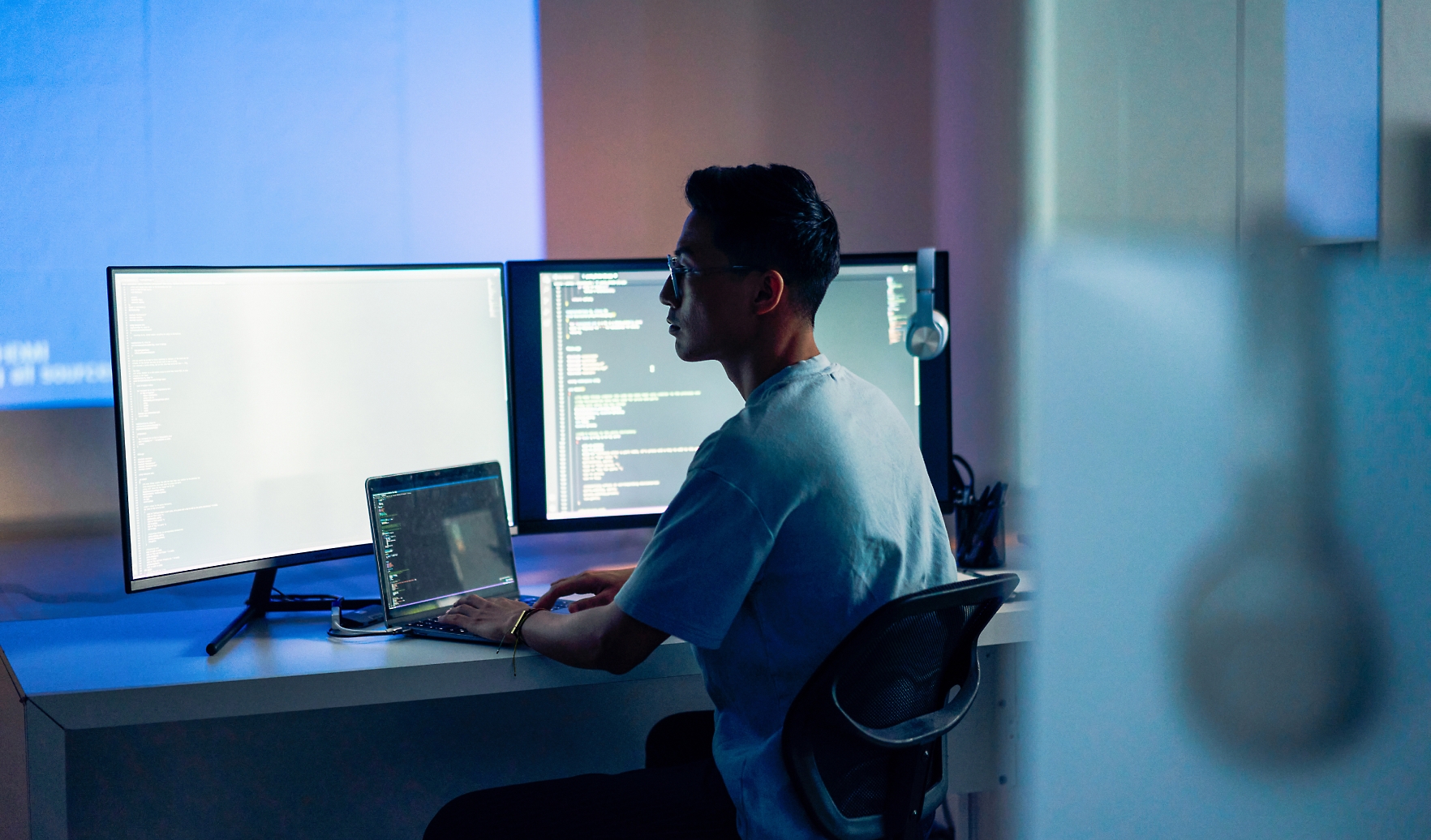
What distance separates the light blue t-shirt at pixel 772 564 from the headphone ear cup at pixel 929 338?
23.6 inches

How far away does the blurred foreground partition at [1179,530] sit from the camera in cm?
29

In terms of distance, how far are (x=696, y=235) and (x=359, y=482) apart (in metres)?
0.69

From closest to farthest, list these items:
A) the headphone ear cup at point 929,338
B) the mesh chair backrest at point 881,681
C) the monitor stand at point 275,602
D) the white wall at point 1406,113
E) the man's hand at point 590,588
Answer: the white wall at point 1406,113 → the mesh chair backrest at point 881,681 → the man's hand at point 590,588 → the monitor stand at point 275,602 → the headphone ear cup at point 929,338

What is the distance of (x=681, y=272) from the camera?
1158 mm

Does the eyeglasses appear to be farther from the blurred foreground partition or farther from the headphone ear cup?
the blurred foreground partition

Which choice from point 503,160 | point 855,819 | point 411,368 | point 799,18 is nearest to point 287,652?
point 411,368

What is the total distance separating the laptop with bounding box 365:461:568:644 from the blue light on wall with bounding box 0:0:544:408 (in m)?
0.51

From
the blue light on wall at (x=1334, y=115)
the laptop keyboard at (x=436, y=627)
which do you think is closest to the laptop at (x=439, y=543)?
the laptop keyboard at (x=436, y=627)

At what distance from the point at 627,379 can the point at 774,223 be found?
1.84 feet

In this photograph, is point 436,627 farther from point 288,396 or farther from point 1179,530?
point 1179,530

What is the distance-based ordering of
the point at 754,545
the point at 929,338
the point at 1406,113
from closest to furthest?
the point at 1406,113 < the point at 754,545 < the point at 929,338

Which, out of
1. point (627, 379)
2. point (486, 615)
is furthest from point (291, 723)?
point (627, 379)

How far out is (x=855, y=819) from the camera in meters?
0.94

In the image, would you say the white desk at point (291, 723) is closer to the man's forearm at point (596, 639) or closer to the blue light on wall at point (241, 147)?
the man's forearm at point (596, 639)
